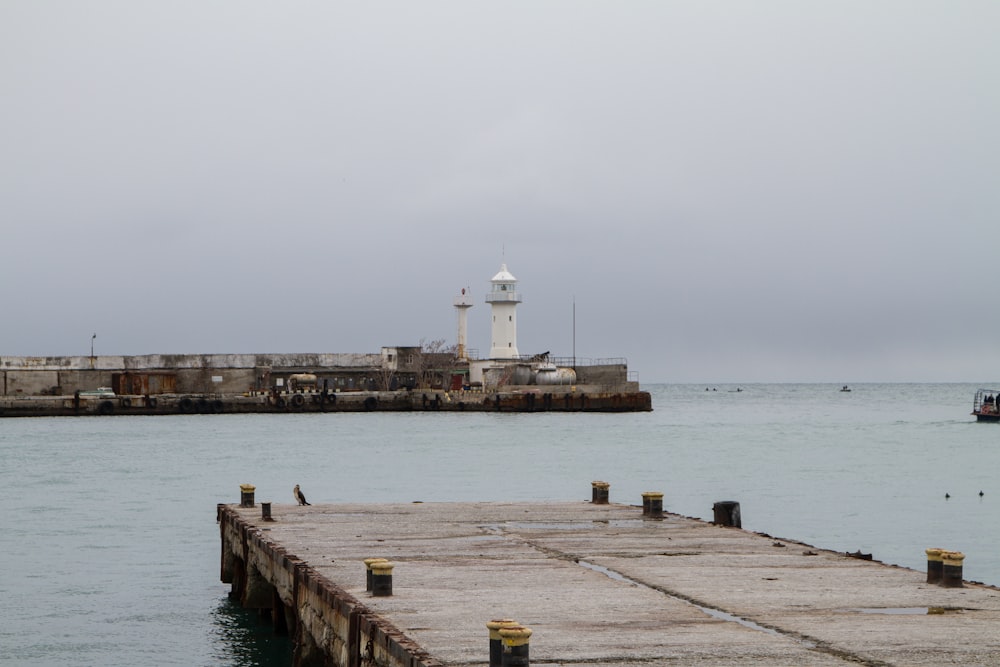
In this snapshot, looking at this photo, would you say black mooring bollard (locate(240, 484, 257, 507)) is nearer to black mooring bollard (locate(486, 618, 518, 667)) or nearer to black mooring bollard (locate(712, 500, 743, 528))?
black mooring bollard (locate(712, 500, 743, 528))

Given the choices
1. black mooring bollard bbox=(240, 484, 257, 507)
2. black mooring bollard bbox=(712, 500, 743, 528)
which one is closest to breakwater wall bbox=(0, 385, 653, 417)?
black mooring bollard bbox=(240, 484, 257, 507)

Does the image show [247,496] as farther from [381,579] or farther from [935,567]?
[935,567]

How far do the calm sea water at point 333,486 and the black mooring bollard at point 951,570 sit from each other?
7.76 metres

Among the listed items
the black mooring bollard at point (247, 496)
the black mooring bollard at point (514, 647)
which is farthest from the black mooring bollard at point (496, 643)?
the black mooring bollard at point (247, 496)

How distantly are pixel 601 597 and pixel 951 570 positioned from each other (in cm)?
329

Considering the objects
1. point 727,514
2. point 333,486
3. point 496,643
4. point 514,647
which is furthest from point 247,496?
point 333,486

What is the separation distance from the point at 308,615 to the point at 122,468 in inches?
1512

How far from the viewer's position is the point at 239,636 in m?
17.4

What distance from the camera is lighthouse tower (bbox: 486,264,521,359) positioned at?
96.9 m

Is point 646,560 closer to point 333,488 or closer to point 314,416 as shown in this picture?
point 333,488

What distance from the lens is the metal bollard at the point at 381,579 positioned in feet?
38.0

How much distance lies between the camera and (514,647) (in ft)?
26.6

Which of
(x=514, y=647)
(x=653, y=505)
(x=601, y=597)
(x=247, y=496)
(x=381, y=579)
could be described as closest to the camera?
(x=514, y=647)

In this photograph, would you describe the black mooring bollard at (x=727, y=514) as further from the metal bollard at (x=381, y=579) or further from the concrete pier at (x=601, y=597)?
the metal bollard at (x=381, y=579)
